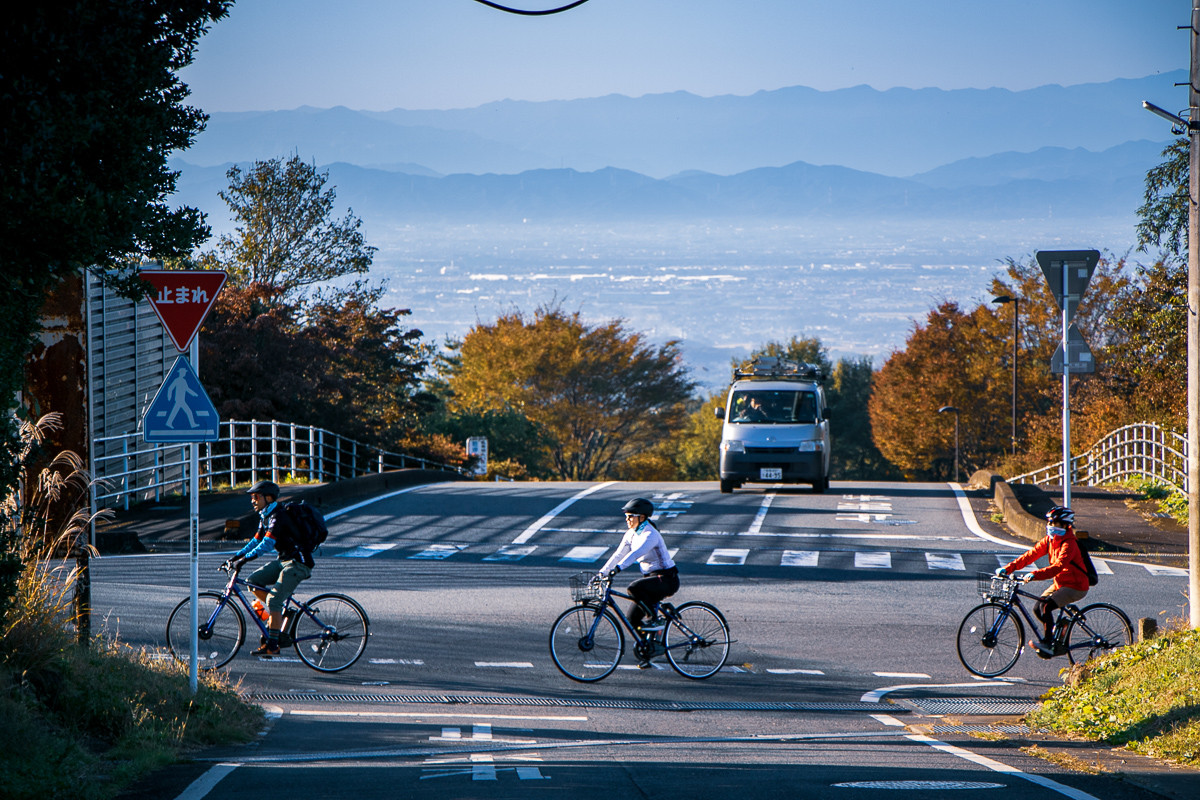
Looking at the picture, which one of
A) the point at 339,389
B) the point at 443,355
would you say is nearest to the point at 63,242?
the point at 339,389

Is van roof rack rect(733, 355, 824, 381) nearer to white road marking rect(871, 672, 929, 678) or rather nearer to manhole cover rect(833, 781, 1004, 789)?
white road marking rect(871, 672, 929, 678)

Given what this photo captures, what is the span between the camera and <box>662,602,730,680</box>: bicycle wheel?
10.9 metres

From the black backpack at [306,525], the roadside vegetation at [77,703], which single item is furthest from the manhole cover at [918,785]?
the black backpack at [306,525]

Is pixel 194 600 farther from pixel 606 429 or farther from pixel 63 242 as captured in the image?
pixel 606 429

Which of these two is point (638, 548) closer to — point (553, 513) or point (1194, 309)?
point (1194, 309)

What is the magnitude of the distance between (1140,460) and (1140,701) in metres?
21.3

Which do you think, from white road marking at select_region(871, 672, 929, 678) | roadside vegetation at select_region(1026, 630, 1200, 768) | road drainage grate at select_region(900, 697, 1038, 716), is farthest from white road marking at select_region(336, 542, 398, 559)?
roadside vegetation at select_region(1026, 630, 1200, 768)

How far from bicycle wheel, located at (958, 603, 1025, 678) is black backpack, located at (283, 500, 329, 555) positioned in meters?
5.98

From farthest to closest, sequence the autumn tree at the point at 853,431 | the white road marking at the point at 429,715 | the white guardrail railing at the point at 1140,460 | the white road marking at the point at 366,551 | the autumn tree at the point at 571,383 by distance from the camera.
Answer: the autumn tree at the point at 853,431, the autumn tree at the point at 571,383, the white guardrail railing at the point at 1140,460, the white road marking at the point at 366,551, the white road marking at the point at 429,715

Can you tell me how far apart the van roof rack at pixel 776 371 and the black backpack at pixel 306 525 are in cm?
1740

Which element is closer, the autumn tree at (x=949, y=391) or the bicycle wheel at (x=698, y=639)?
the bicycle wheel at (x=698, y=639)

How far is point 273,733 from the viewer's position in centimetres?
853

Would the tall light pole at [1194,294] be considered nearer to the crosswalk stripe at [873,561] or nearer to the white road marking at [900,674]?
the white road marking at [900,674]

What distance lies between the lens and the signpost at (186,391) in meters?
8.86
